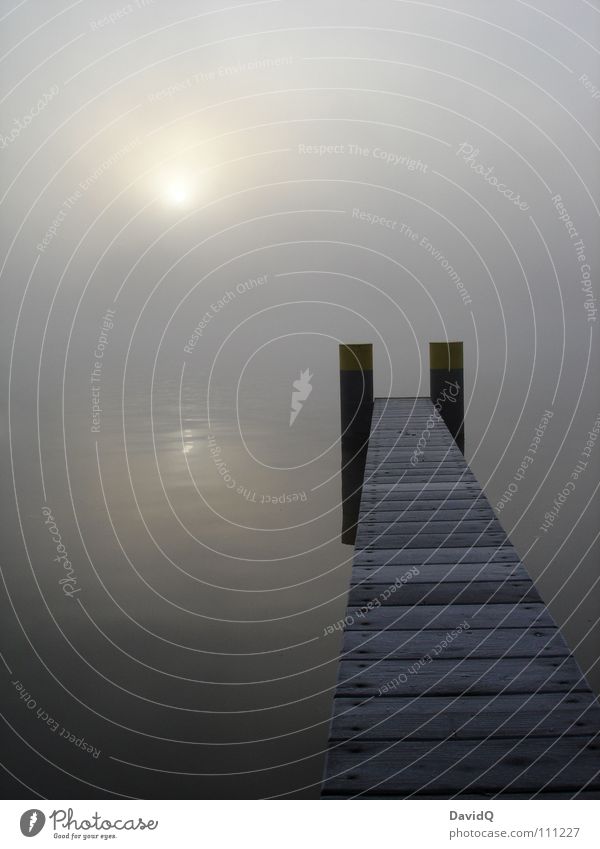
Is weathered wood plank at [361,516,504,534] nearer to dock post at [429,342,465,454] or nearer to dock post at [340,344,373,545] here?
dock post at [340,344,373,545]

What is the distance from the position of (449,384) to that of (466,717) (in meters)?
6.47

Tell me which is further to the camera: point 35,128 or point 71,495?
point 71,495

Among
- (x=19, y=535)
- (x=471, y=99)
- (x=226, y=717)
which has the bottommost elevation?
(x=226, y=717)

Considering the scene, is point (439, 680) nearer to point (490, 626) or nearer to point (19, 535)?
point (490, 626)

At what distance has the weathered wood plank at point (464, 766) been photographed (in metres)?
1.69

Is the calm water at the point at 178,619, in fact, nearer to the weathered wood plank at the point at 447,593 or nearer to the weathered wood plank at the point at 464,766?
the weathered wood plank at the point at 447,593

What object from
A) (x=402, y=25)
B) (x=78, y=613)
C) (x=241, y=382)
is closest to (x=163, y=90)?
(x=402, y=25)

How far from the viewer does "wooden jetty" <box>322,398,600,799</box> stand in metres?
1.73

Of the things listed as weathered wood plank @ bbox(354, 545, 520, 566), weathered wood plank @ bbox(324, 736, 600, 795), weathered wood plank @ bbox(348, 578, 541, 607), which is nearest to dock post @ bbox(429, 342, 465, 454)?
weathered wood plank @ bbox(354, 545, 520, 566)

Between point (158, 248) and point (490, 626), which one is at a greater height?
point (158, 248)

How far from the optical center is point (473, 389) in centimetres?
2336

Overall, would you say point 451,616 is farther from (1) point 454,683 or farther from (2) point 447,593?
(1) point 454,683

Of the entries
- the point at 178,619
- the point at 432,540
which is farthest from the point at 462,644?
the point at 178,619

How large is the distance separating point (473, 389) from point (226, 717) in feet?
66.7
